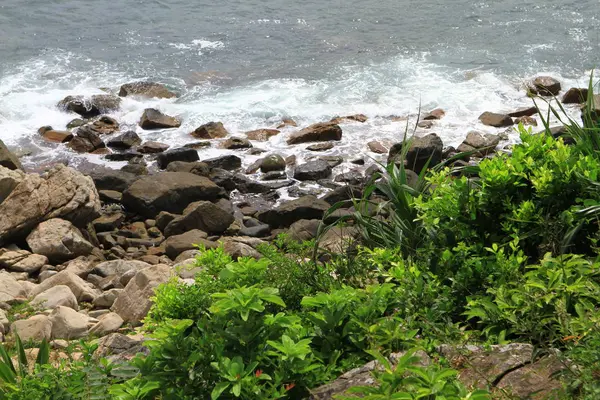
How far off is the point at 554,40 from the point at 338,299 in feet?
56.2

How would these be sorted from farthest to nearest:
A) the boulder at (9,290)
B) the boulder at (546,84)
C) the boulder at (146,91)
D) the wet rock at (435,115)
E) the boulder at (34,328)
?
the boulder at (146,91) < the boulder at (546,84) < the wet rock at (435,115) < the boulder at (9,290) < the boulder at (34,328)

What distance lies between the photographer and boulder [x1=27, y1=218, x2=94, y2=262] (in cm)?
878

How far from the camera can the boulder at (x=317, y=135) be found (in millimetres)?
13484

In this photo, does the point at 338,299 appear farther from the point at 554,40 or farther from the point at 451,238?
the point at 554,40

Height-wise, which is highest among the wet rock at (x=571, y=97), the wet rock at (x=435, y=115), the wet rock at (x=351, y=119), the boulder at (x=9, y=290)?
the boulder at (x=9, y=290)

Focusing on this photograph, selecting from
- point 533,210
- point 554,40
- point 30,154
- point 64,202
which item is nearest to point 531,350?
point 533,210

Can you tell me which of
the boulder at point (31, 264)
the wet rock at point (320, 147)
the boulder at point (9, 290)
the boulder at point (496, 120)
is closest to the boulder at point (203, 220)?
the boulder at point (31, 264)

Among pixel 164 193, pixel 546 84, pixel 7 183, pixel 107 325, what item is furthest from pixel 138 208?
pixel 546 84

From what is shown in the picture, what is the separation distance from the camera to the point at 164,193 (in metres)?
10.7

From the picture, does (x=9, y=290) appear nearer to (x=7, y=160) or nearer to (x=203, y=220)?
(x=203, y=220)

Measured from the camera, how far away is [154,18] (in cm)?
2127

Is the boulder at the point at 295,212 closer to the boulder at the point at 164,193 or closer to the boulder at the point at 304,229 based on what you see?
the boulder at the point at 304,229

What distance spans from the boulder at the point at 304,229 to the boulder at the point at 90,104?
22.2 ft

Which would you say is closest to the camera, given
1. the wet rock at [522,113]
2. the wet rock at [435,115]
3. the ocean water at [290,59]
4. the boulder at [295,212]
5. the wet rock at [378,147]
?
the boulder at [295,212]
